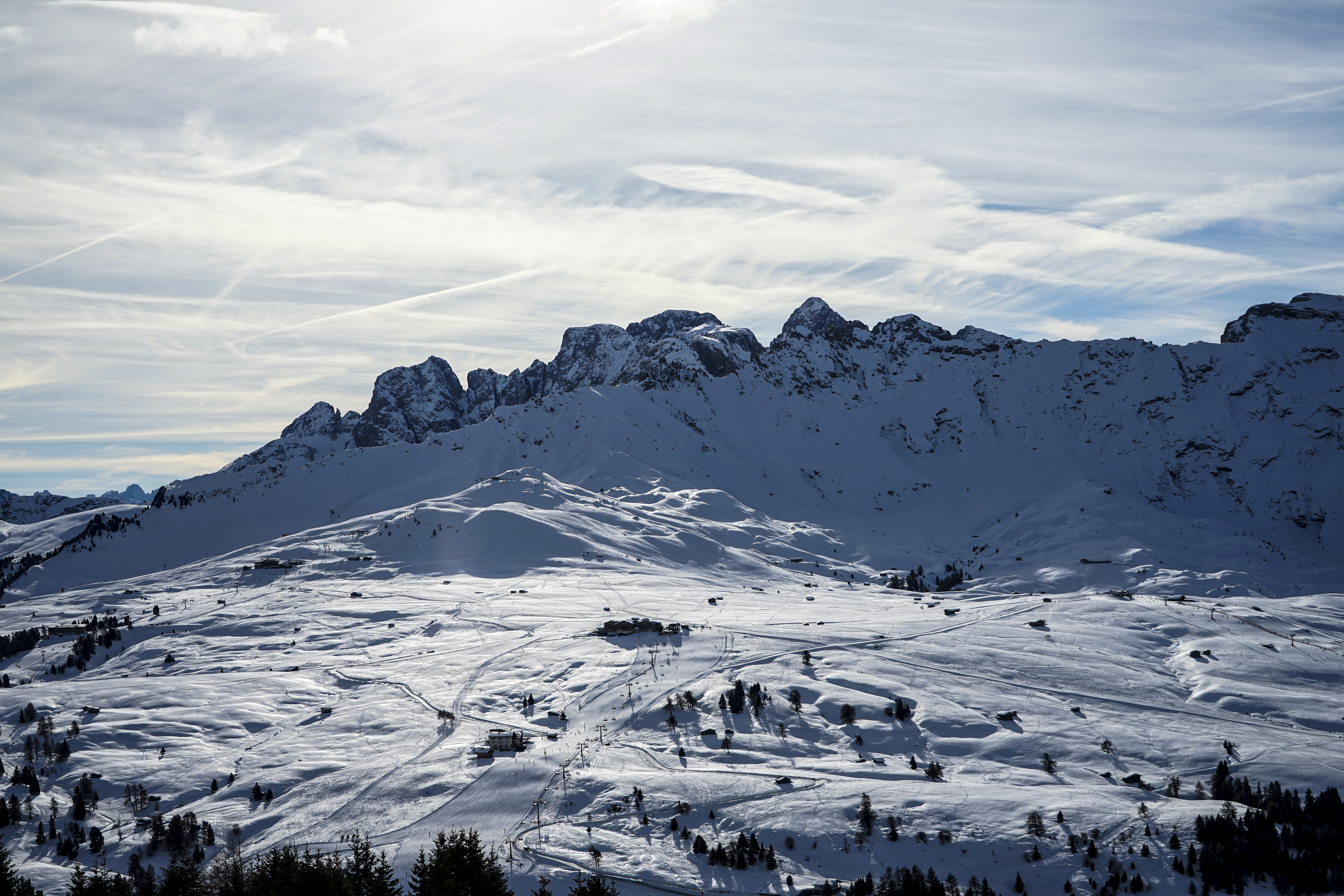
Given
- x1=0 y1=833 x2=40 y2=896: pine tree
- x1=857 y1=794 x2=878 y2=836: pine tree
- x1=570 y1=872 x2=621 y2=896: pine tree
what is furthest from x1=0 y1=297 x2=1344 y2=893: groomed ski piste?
x1=0 y1=833 x2=40 y2=896: pine tree

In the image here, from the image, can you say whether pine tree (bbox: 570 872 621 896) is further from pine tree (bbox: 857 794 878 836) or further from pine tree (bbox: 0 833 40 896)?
pine tree (bbox: 0 833 40 896)

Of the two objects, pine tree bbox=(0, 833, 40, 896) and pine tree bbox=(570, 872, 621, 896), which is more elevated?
pine tree bbox=(0, 833, 40, 896)

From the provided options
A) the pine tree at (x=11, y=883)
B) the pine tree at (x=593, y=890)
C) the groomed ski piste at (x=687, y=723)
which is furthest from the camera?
the groomed ski piste at (x=687, y=723)

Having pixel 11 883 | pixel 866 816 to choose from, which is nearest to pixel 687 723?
pixel 866 816

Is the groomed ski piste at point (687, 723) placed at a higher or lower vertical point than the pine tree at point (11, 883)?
lower

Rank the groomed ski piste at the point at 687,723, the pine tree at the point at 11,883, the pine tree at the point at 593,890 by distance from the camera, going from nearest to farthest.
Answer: the pine tree at the point at 593,890 → the pine tree at the point at 11,883 → the groomed ski piste at the point at 687,723

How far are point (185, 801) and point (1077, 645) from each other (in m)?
104

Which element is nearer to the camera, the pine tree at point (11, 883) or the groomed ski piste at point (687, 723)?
the pine tree at point (11, 883)

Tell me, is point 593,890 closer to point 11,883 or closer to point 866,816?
point 866,816

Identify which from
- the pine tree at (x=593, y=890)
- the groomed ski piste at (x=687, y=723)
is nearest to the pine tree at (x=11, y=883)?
the groomed ski piste at (x=687, y=723)

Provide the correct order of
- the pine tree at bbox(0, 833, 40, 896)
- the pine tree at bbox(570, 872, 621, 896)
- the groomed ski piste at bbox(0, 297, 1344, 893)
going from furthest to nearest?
the groomed ski piste at bbox(0, 297, 1344, 893)
the pine tree at bbox(0, 833, 40, 896)
the pine tree at bbox(570, 872, 621, 896)

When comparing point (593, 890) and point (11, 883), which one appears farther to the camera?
point (11, 883)

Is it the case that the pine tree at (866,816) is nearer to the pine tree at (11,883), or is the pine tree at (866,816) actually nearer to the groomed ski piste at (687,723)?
the groomed ski piste at (687,723)

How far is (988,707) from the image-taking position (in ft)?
297
